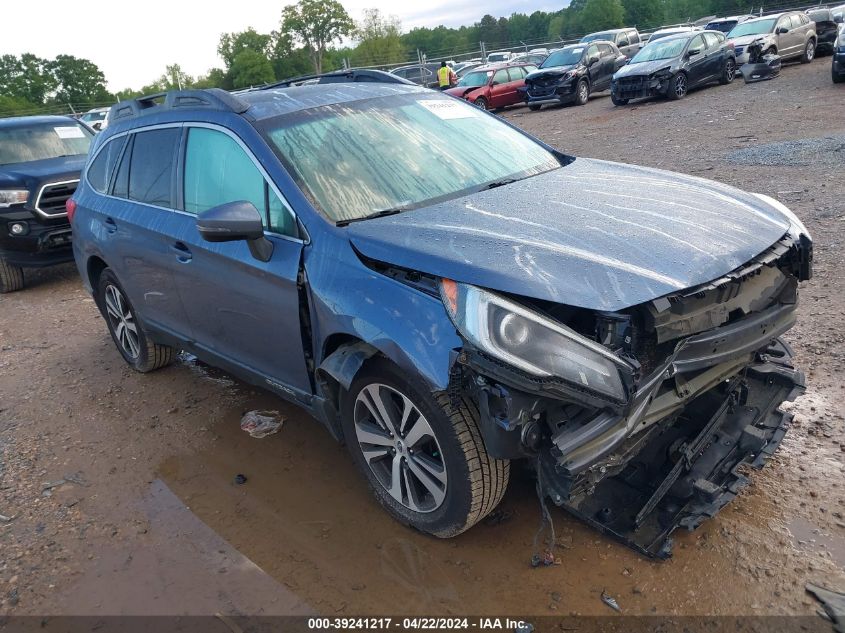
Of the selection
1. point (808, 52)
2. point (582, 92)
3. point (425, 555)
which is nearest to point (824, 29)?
point (808, 52)

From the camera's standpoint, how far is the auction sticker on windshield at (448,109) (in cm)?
394

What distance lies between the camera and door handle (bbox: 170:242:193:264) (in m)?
3.77

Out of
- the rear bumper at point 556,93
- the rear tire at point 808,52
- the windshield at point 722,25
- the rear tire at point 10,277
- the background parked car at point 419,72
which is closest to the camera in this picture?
the rear tire at point 10,277

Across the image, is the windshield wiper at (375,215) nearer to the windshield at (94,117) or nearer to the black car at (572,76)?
the black car at (572,76)

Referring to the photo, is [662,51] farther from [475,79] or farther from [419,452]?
[419,452]

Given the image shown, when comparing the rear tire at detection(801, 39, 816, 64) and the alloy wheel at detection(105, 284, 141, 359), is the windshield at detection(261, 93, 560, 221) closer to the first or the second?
the alloy wheel at detection(105, 284, 141, 359)

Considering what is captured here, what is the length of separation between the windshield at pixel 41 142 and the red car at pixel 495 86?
13.6m

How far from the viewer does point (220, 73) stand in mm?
81125

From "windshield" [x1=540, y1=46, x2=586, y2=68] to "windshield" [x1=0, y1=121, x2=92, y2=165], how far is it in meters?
14.9

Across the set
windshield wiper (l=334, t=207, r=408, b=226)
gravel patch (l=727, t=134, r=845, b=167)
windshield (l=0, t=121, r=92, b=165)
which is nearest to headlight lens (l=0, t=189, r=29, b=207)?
windshield (l=0, t=121, r=92, b=165)

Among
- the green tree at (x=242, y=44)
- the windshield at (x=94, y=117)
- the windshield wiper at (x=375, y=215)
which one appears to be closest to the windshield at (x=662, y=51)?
the windshield wiper at (x=375, y=215)

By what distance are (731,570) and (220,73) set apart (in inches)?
3460

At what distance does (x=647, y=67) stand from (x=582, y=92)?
314cm

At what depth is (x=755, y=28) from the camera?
1989 cm
